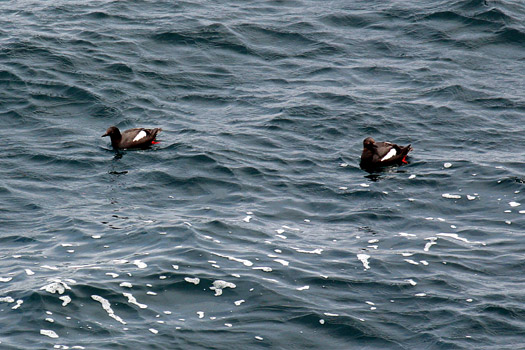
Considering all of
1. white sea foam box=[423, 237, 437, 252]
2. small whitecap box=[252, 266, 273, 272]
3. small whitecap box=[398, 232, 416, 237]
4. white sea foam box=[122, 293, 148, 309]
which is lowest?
small whitecap box=[398, 232, 416, 237]

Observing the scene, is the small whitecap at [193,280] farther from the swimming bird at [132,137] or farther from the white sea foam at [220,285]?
the swimming bird at [132,137]

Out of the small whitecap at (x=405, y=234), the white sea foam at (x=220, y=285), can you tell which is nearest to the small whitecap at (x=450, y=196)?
the small whitecap at (x=405, y=234)

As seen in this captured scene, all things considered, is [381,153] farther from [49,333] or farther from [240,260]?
[49,333]

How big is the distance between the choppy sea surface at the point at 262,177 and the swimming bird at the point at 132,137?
0.32 m

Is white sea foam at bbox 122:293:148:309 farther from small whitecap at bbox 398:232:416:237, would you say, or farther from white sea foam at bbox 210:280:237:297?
small whitecap at bbox 398:232:416:237

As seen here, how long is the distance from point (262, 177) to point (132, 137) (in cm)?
356

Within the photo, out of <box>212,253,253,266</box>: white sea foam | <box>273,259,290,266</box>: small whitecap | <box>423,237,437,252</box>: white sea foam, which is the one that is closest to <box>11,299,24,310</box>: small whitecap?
<box>212,253,253,266</box>: white sea foam

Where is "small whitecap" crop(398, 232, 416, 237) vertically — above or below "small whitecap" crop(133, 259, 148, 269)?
below

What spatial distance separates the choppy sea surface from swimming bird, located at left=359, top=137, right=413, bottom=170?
342mm

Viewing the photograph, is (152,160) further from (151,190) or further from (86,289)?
(86,289)

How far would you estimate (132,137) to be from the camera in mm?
20312

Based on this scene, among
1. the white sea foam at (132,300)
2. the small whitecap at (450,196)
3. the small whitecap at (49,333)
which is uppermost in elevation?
the small whitecap at (49,333)

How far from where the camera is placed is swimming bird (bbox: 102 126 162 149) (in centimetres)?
2014

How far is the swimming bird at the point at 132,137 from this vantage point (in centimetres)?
2014
